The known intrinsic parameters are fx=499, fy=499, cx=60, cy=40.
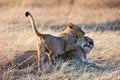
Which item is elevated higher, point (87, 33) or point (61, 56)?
point (87, 33)

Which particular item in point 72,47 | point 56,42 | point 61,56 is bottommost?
point 61,56

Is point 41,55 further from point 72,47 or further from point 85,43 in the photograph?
point 85,43

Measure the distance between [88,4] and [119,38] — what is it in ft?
30.4

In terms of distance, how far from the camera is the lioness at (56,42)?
23.8ft

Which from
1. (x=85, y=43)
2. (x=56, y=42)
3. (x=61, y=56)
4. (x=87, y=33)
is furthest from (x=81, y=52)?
(x=87, y=33)

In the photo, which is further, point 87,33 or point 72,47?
point 87,33

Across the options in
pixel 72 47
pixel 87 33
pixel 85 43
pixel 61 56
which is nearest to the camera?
pixel 61 56

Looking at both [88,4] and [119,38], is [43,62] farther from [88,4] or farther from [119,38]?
[88,4]

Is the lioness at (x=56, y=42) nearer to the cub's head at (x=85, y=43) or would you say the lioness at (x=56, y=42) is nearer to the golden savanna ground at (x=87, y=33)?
the cub's head at (x=85, y=43)

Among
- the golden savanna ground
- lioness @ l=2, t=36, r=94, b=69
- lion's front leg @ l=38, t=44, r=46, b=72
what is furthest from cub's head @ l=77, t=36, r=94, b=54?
lion's front leg @ l=38, t=44, r=46, b=72

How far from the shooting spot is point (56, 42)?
7477 millimetres

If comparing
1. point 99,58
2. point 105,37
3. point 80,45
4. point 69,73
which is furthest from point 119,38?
point 69,73

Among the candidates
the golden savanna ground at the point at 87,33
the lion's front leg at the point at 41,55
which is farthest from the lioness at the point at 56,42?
the golden savanna ground at the point at 87,33

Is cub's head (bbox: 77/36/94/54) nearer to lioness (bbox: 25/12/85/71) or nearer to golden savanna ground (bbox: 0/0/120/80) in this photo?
lioness (bbox: 25/12/85/71)
